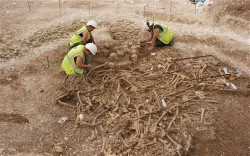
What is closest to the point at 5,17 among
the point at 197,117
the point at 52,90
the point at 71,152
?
the point at 52,90

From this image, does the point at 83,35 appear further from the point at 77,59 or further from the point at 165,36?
the point at 165,36

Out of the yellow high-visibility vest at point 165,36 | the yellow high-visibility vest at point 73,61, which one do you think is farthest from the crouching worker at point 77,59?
the yellow high-visibility vest at point 165,36

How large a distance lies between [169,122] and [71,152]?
2.20 meters

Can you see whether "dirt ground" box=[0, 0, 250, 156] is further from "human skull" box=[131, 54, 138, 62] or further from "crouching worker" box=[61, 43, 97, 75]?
"crouching worker" box=[61, 43, 97, 75]

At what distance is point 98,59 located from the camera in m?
8.77

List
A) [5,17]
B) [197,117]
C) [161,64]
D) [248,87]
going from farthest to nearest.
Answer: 1. [5,17]
2. [161,64]
3. [248,87]
4. [197,117]

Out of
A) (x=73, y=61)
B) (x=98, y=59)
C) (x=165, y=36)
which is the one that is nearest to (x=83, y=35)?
(x=98, y=59)

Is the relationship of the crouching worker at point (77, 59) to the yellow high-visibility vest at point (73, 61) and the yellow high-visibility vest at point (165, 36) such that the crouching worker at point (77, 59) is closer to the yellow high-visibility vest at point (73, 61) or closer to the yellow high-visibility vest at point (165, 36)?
the yellow high-visibility vest at point (73, 61)

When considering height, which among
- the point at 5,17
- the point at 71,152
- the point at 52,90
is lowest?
the point at 71,152

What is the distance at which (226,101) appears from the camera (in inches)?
287

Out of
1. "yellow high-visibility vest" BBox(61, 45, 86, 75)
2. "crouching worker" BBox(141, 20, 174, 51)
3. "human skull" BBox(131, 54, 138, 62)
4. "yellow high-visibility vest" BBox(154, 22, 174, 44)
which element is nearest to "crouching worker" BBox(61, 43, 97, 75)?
"yellow high-visibility vest" BBox(61, 45, 86, 75)

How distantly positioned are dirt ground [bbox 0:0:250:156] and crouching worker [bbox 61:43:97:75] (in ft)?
1.36

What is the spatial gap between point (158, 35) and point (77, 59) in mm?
2864

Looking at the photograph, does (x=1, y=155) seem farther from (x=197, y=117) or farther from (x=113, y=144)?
(x=197, y=117)
